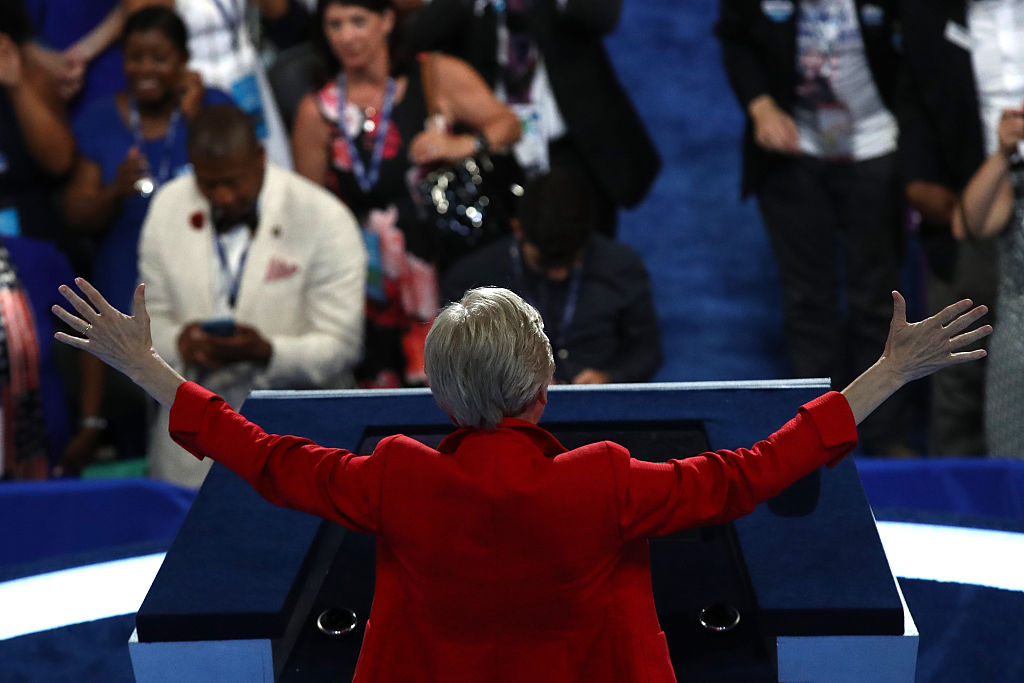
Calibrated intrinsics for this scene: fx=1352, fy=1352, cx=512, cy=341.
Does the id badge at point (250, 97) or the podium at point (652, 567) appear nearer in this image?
the podium at point (652, 567)

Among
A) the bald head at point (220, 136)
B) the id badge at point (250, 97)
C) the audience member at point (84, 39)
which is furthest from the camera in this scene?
the audience member at point (84, 39)

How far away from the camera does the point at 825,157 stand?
12.6 ft

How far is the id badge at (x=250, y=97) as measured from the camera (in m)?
3.84

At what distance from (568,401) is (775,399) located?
321mm

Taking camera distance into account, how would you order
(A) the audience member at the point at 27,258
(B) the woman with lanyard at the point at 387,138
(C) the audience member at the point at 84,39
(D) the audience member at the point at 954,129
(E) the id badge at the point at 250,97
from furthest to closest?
(C) the audience member at the point at 84,39 → (E) the id badge at the point at 250,97 → (B) the woman with lanyard at the point at 387,138 → (D) the audience member at the point at 954,129 → (A) the audience member at the point at 27,258

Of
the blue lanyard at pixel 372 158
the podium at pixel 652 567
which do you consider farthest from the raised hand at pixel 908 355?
the blue lanyard at pixel 372 158

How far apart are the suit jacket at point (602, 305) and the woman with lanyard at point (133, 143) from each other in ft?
3.08

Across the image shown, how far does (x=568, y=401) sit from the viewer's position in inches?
Answer: 83.9

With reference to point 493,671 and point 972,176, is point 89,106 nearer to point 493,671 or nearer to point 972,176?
point 972,176

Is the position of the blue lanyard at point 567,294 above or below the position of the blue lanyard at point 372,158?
below

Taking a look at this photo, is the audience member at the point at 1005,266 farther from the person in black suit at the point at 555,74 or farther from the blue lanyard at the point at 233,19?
the blue lanyard at the point at 233,19

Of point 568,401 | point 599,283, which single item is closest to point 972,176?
point 599,283

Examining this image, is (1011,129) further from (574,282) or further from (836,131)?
(574,282)

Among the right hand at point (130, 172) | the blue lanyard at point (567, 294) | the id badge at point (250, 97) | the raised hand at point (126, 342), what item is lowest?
the blue lanyard at point (567, 294)
